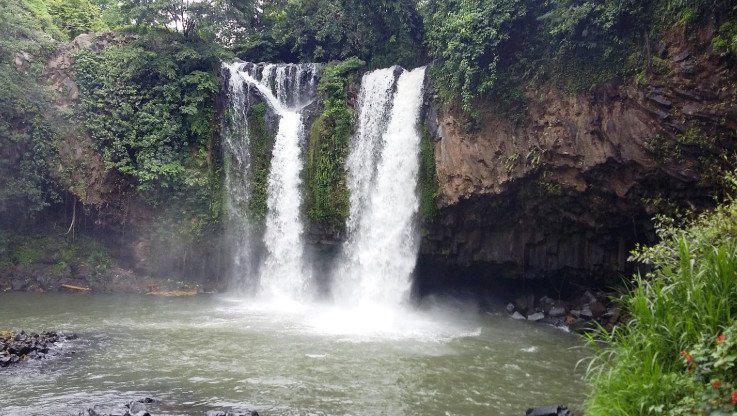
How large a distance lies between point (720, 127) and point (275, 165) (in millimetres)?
13464

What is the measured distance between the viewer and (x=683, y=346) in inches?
212

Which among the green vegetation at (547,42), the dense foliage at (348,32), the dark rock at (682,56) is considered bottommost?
the dark rock at (682,56)

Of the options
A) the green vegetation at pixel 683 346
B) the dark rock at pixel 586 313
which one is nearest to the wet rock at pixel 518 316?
the dark rock at pixel 586 313

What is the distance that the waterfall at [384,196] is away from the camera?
1672cm

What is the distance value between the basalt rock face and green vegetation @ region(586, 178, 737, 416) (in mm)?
5720

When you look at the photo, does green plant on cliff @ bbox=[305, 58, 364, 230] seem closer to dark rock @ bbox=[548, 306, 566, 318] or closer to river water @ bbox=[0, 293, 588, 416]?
river water @ bbox=[0, 293, 588, 416]

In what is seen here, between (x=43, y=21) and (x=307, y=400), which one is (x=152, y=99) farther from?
(x=307, y=400)

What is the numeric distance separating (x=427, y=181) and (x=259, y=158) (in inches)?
265

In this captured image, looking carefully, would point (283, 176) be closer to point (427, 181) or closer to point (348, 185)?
point (348, 185)

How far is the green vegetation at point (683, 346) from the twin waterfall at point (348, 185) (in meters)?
11.0

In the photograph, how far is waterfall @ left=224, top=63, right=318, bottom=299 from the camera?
1856 centimetres

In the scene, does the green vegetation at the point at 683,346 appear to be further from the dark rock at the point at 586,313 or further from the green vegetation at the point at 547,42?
the dark rock at the point at 586,313

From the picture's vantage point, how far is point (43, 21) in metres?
22.1

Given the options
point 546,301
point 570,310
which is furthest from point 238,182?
point 570,310
